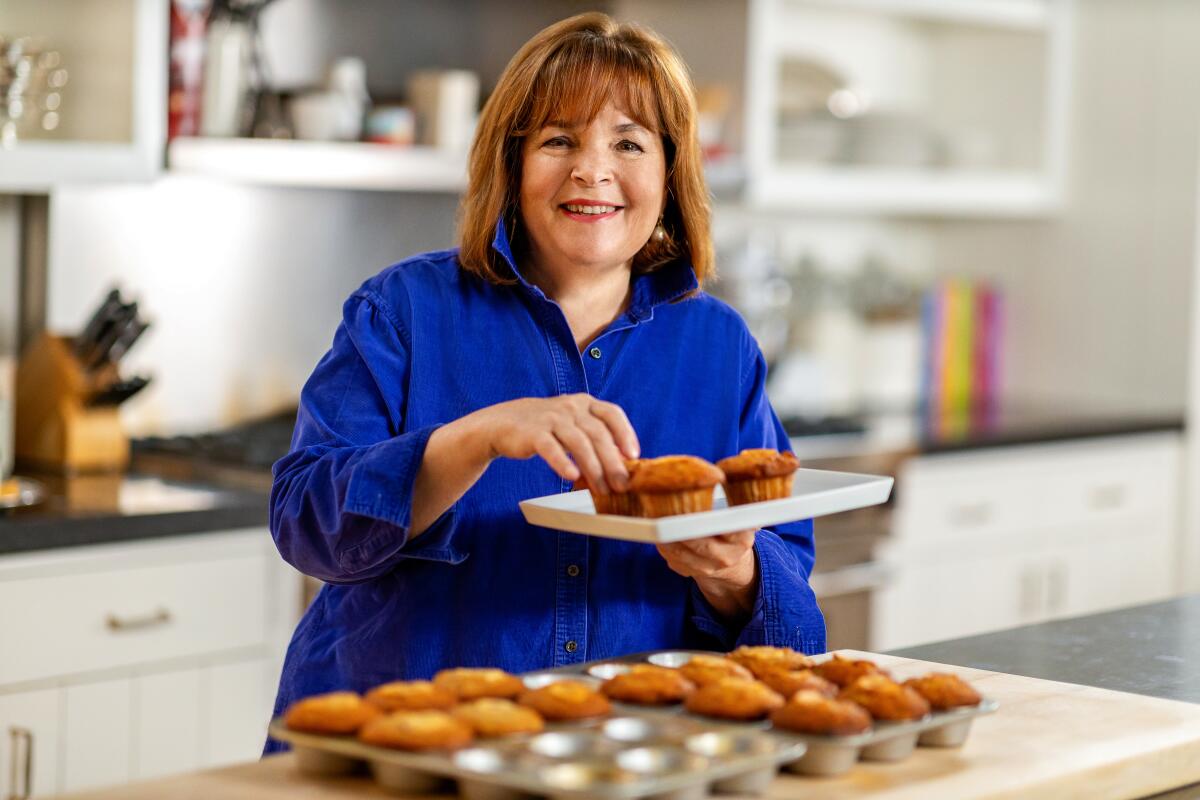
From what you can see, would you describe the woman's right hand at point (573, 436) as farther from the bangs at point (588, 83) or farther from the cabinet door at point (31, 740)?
the cabinet door at point (31, 740)

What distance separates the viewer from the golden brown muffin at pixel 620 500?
1537mm

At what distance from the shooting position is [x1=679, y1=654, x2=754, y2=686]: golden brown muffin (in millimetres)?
→ 1418

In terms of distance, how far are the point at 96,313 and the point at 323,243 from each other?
674 mm

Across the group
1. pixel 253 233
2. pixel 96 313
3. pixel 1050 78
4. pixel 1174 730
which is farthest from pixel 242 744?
pixel 1050 78

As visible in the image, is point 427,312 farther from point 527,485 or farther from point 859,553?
point 859,553

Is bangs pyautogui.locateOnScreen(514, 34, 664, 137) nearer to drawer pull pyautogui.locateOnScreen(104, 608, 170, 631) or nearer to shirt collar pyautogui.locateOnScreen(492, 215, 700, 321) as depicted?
shirt collar pyautogui.locateOnScreen(492, 215, 700, 321)

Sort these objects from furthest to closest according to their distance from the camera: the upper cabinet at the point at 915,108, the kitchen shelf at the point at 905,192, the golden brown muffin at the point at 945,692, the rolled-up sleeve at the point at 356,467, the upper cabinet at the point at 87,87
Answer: the upper cabinet at the point at 915,108, the kitchen shelf at the point at 905,192, the upper cabinet at the point at 87,87, the rolled-up sleeve at the point at 356,467, the golden brown muffin at the point at 945,692

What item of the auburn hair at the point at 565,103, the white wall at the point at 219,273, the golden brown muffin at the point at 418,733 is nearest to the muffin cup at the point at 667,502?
the golden brown muffin at the point at 418,733

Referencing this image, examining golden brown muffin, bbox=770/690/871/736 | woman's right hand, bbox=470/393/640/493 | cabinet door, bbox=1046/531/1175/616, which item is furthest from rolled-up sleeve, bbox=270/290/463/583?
cabinet door, bbox=1046/531/1175/616

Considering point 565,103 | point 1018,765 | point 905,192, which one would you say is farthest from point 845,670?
point 905,192

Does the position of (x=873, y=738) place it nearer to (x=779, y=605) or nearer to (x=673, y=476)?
(x=673, y=476)

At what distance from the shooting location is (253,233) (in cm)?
362

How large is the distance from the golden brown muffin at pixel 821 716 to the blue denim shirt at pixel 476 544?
0.46 meters

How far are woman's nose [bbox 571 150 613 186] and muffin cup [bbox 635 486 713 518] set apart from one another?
→ 17.4 inches
